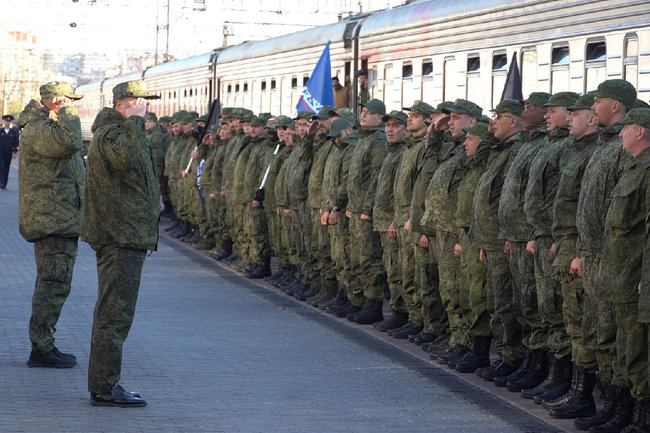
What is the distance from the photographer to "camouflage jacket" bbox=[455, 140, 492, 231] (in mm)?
10664

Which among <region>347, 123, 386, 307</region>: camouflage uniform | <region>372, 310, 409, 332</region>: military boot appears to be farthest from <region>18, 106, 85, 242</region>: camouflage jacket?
<region>347, 123, 386, 307</region>: camouflage uniform

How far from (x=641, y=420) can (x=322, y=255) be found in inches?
285

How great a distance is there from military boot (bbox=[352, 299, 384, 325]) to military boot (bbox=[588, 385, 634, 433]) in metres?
5.08

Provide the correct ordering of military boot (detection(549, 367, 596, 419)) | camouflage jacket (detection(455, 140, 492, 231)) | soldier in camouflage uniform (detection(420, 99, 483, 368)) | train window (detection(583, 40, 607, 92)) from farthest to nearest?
train window (detection(583, 40, 607, 92)), soldier in camouflage uniform (detection(420, 99, 483, 368)), camouflage jacket (detection(455, 140, 492, 231)), military boot (detection(549, 367, 596, 419))

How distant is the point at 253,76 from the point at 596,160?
21.0 metres

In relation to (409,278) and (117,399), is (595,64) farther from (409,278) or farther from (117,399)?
(117,399)

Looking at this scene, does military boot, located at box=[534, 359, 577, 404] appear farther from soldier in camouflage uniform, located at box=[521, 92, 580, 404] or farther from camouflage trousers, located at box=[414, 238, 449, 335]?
camouflage trousers, located at box=[414, 238, 449, 335]

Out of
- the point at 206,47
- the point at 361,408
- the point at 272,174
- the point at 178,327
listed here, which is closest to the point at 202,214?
the point at 272,174

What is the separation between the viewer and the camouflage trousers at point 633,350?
7727 millimetres

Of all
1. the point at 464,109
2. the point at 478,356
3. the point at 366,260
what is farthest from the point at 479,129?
the point at 366,260

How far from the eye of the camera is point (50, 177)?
1022cm

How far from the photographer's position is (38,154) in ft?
33.4

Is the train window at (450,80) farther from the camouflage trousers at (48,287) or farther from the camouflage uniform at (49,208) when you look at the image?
the camouflage trousers at (48,287)

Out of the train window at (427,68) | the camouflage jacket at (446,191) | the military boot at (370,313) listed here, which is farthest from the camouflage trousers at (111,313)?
the train window at (427,68)
